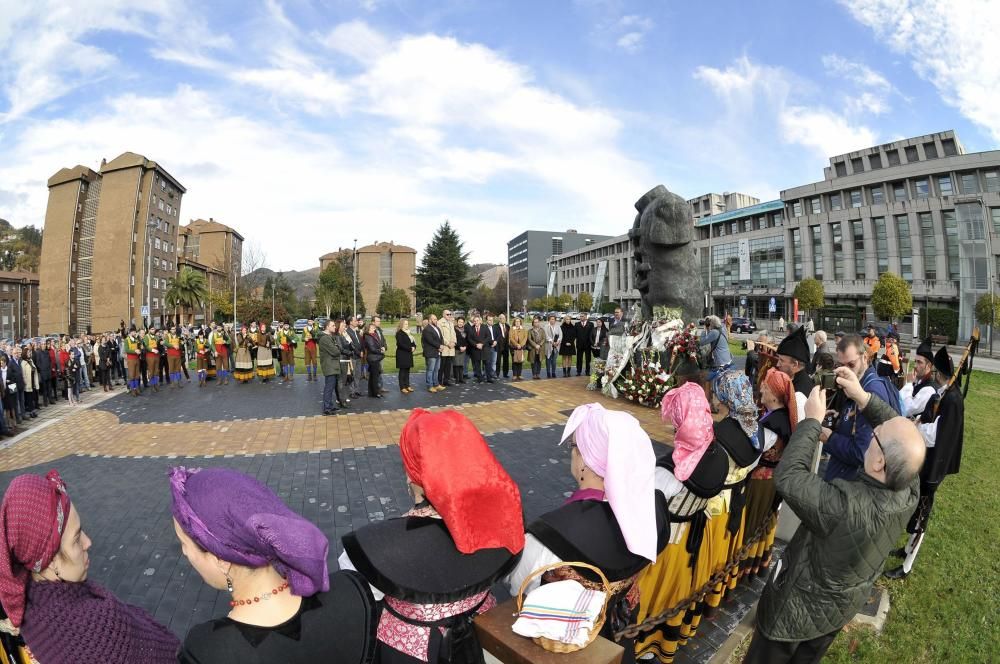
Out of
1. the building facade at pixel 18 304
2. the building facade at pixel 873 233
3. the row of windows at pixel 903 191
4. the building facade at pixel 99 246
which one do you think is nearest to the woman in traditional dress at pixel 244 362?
the building facade at pixel 873 233

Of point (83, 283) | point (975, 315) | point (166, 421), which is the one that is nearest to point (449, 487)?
point (166, 421)

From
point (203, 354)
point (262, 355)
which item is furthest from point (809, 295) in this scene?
point (203, 354)

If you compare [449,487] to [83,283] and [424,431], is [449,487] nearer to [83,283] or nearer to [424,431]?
[424,431]

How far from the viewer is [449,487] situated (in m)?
1.80

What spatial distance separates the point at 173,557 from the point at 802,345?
6005 millimetres

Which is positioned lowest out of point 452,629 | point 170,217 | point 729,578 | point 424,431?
point 729,578

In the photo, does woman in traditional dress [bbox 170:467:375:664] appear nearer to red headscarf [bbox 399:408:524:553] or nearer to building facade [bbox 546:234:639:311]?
red headscarf [bbox 399:408:524:553]

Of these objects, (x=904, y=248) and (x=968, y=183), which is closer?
(x=968, y=183)

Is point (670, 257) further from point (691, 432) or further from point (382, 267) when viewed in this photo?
point (382, 267)

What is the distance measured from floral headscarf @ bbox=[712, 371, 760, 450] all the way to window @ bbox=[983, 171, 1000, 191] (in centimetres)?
5386

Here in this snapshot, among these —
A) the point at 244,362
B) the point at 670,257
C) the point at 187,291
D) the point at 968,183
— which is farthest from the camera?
the point at 187,291

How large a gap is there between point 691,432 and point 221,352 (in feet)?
47.8

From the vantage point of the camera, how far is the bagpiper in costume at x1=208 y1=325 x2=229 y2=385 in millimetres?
14094

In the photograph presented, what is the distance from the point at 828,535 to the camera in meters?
2.26
